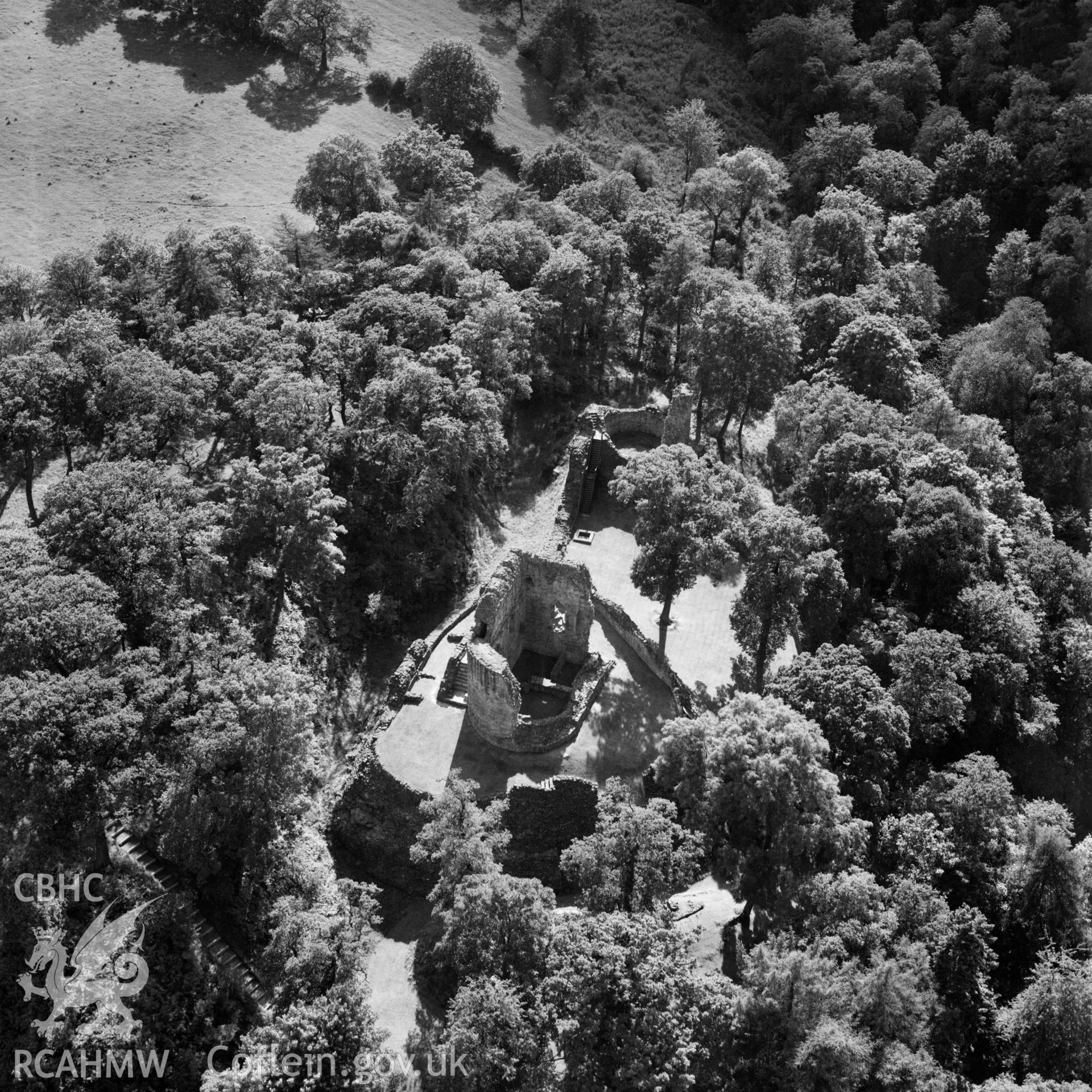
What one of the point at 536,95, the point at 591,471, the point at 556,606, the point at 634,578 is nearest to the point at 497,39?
the point at 536,95

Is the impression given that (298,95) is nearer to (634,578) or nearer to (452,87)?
(452,87)

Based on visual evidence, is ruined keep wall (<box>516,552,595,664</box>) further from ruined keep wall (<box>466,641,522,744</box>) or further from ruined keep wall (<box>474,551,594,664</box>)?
ruined keep wall (<box>466,641,522,744</box>)

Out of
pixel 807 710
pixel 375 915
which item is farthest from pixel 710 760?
pixel 375 915

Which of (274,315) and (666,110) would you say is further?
(666,110)

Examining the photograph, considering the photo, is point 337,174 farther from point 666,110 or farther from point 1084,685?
point 1084,685

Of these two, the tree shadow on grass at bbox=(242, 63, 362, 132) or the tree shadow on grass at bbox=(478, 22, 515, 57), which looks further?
the tree shadow on grass at bbox=(478, 22, 515, 57)

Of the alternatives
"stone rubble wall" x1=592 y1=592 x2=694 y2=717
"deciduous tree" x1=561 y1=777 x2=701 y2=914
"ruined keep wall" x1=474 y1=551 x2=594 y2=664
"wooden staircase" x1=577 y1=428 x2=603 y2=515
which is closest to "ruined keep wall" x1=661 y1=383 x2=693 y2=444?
"wooden staircase" x1=577 y1=428 x2=603 y2=515

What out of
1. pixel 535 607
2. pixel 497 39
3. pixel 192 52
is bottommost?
pixel 535 607
